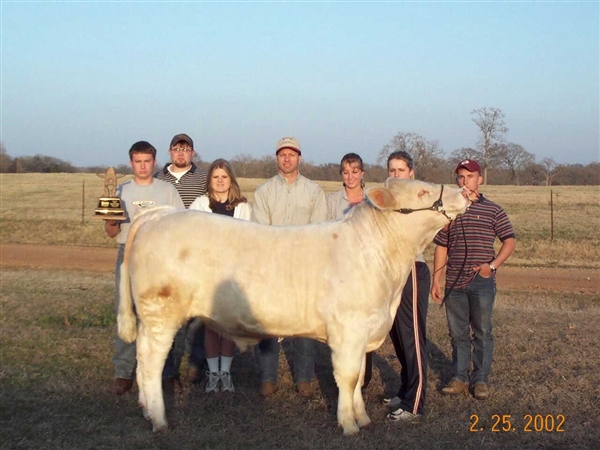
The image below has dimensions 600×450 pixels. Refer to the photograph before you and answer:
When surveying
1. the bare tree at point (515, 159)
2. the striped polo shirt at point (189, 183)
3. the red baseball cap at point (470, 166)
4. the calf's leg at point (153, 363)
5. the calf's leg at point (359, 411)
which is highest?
the bare tree at point (515, 159)

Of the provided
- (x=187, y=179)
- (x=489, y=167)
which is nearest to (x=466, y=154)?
(x=489, y=167)

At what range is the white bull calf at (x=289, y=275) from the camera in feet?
18.9

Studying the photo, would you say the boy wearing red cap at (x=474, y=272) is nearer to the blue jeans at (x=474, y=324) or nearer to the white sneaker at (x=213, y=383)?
the blue jeans at (x=474, y=324)

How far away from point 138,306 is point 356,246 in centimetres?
199

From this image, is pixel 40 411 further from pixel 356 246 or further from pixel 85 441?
pixel 356 246

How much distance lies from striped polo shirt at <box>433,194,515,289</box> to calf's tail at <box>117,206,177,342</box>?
2.99 metres

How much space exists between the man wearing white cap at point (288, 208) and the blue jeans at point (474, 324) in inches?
62.8

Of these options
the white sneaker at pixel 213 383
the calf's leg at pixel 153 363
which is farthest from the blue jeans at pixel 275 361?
the calf's leg at pixel 153 363

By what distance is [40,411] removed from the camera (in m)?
6.44

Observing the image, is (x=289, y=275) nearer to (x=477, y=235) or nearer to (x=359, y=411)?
(x=359, y=411)

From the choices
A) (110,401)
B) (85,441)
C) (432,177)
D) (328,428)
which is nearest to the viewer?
(85,441)

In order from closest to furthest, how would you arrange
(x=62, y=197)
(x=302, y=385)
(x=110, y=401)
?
(x=110, y=401)
(x=302, y=385)
(x=62, y=197)

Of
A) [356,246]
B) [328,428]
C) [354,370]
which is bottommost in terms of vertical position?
[328,428]

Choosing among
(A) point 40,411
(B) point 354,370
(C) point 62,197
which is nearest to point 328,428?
(B) point 354,370
